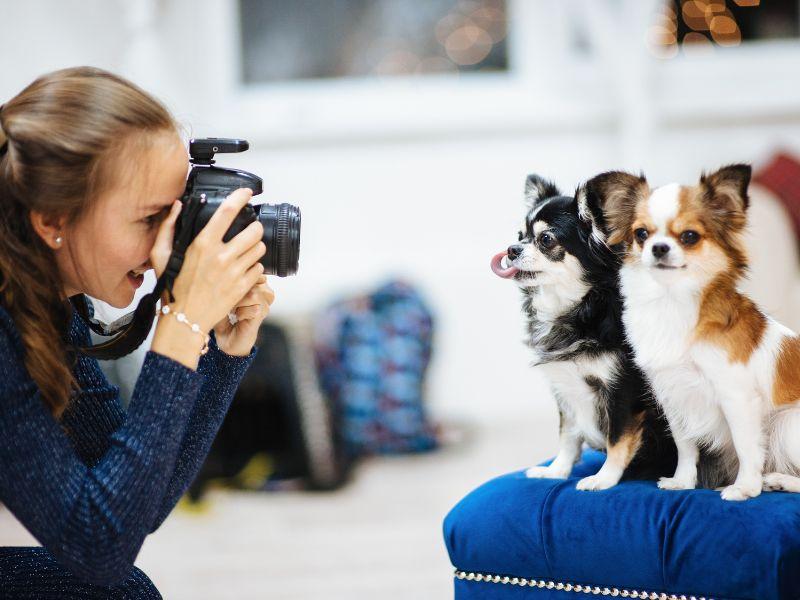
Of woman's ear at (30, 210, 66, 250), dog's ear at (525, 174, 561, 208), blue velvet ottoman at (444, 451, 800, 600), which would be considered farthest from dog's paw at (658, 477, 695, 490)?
woman's ear at (30, 210, 66, 250)

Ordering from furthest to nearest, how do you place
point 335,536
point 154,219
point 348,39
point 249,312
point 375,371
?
1. point 348,39
2. point 375,371
3. point 335,536
4. point 249,312
5. point 154,219

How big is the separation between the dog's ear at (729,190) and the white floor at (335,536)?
3.47ft

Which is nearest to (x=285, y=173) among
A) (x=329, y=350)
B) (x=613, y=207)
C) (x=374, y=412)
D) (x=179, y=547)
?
(x=329, y=350)

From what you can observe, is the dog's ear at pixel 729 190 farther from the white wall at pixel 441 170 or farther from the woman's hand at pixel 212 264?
the white wall at pixel 441 170

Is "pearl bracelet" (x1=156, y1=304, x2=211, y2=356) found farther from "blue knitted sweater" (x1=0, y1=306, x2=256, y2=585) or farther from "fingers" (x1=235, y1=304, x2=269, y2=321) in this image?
"fingers" (x1=235, y1=304, x2=269, y2=321)

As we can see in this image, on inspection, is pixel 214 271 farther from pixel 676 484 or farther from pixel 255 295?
pixel 676 484

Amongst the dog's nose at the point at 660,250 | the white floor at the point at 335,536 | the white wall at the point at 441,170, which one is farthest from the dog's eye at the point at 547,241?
the white wall at the point at 441,170

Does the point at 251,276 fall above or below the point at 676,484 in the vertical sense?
above

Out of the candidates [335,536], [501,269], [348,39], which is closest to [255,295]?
[501,269]

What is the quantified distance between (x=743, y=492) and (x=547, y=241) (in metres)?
0.40

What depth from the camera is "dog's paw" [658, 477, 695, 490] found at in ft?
3.60

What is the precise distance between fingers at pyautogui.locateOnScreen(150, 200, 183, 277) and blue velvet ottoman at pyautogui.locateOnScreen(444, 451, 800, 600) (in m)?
0.51

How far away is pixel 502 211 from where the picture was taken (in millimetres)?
3342

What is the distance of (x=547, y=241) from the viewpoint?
1204 millimetres
